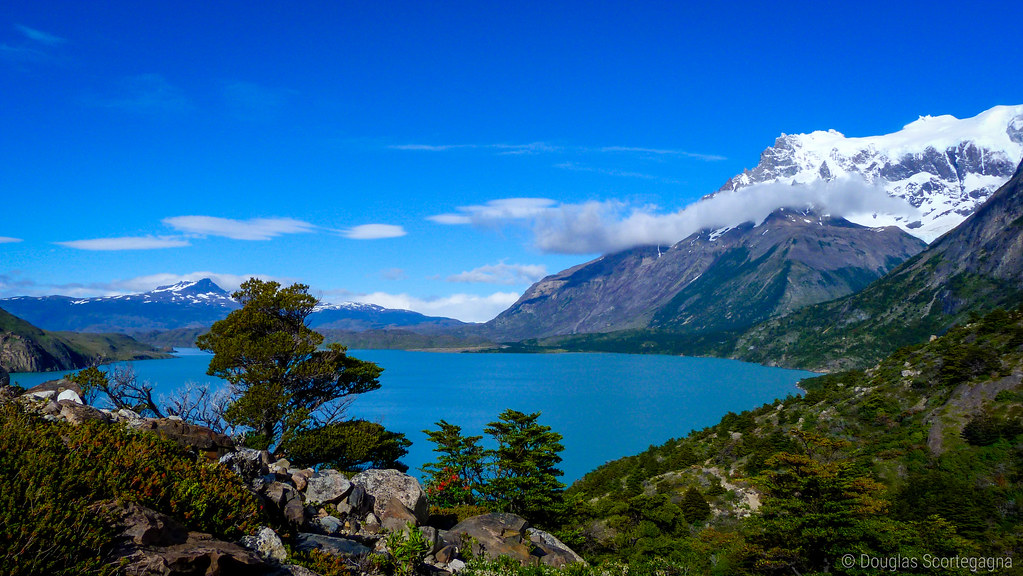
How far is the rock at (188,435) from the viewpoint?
19188mm

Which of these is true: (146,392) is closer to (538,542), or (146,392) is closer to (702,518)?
(538,542)

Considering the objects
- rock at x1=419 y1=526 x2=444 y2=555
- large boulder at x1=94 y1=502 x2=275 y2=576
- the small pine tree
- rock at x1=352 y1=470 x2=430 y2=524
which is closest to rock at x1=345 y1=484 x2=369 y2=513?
rock at x1=352 y1=470 x2=430 y2=524

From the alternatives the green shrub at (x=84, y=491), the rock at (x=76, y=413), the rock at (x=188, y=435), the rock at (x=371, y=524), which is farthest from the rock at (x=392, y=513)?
the rock at (x=76, y=413)

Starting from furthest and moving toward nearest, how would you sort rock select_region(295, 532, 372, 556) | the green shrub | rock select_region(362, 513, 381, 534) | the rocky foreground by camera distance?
rock select_region(362, 513, 381, 534), rock select_region(295, 532, 372, 556), the rocky foreground, the green shrub

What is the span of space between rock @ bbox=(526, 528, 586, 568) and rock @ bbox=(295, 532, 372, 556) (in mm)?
8145

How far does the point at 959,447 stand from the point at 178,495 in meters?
55.2

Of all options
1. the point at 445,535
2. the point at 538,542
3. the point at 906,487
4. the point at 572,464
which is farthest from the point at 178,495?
the point at 572,464

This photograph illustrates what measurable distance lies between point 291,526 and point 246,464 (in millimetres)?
3625

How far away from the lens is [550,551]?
883 inches

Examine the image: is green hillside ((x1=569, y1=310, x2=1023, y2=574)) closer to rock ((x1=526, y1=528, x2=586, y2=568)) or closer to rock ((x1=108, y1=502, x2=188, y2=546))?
rock ((x1=526, y1=528, x2=586, y2=568))

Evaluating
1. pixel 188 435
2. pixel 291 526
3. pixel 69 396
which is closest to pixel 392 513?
pixel 291 526

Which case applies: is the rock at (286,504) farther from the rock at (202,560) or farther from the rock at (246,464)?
the rock at (202,560)

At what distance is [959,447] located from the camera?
43.3m

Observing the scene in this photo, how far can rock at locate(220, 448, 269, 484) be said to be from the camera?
17.0 metres
